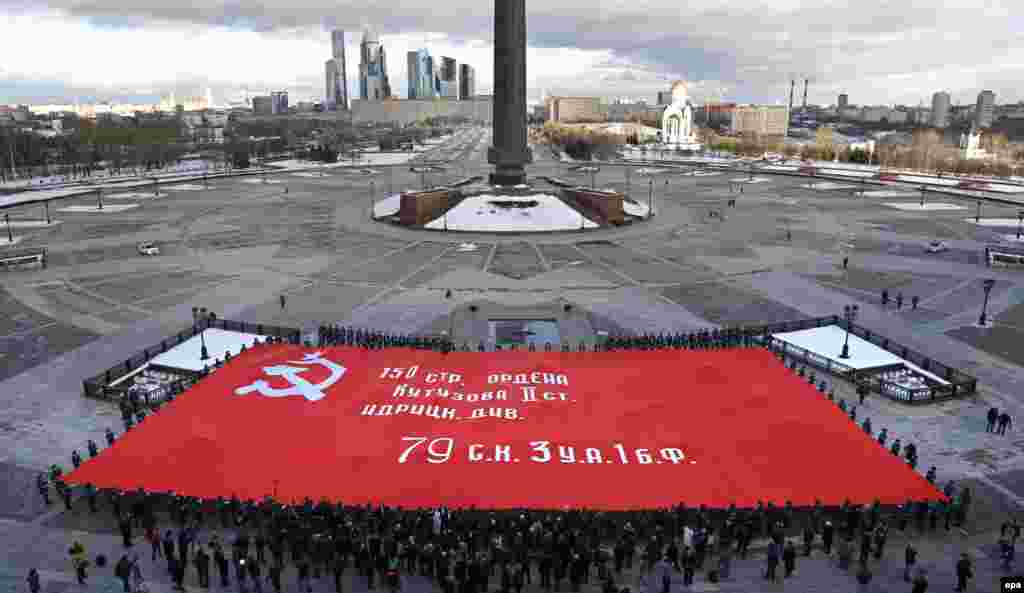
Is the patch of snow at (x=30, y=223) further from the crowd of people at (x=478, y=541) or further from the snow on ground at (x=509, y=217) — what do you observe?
the crowd of people at (x=478, y=541)

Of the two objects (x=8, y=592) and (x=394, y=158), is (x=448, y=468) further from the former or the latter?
(x=394, y=158)

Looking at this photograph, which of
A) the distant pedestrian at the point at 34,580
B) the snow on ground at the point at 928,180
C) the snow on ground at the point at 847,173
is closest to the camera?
the distant pedestrian at the point at 34,580

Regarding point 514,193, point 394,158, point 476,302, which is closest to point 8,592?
point 476,302

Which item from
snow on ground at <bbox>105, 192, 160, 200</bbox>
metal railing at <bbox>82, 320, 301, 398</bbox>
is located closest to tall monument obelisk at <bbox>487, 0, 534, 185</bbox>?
metal railing at <bbox>82, 320, 301, 398</bbox>

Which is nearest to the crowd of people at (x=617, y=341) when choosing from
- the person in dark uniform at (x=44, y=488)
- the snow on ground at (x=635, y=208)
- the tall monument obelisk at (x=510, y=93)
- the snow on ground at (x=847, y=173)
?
the person in dark uniform at (x=44, y=488)

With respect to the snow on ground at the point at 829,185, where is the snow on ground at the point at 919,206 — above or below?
below

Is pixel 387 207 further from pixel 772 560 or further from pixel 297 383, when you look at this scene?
pixel 772 560

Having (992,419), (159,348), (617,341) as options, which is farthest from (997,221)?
(159,348)
